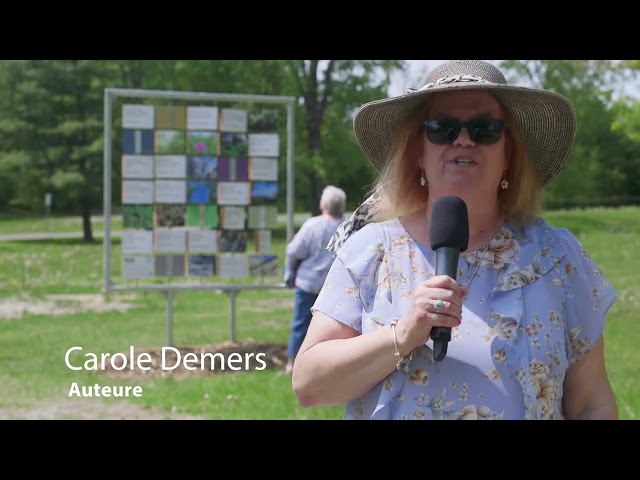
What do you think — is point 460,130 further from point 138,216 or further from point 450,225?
point 138,216

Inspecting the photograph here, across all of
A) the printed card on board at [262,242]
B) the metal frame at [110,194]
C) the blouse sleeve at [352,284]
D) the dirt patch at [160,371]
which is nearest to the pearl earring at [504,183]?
the blouse sleeve at [352,284]

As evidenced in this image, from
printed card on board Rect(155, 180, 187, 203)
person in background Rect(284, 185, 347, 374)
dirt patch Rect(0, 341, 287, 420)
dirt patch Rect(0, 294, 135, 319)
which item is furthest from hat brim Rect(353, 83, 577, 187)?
dirt patch Rect(0, 294, 135, 319)

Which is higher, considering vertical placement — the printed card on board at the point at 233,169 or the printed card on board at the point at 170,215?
the printed card on board at the point at 233,169

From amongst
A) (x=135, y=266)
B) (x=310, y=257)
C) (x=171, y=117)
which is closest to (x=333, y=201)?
(x=310, y=257)

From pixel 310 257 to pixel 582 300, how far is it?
684 centimetres

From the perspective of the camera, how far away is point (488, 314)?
218 centimetres

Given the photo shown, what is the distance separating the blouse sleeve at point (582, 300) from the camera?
2.23 metres

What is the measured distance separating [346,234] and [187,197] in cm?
746

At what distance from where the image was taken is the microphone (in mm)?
2014

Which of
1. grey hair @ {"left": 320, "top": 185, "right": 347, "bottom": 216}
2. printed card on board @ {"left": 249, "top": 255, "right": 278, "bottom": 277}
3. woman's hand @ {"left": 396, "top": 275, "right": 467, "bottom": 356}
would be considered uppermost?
woman's hand @ {"left": 396, "top": 275, "right": 467, "bottom": 356}

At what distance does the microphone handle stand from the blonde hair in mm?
396

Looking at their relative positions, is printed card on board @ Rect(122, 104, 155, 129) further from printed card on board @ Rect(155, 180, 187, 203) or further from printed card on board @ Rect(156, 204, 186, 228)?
printed card on board @ Rect(156, 204, 186, 228)

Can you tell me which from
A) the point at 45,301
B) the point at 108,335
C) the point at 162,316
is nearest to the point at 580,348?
the point at 108,335

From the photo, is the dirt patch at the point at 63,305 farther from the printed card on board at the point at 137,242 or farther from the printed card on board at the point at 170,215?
the printed card on board at the point at 170,215
